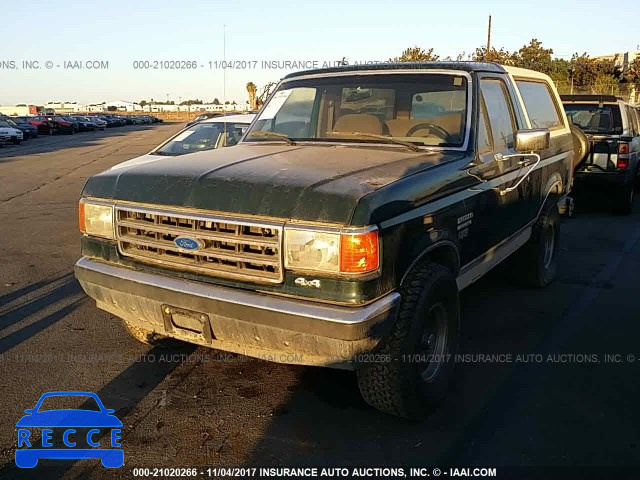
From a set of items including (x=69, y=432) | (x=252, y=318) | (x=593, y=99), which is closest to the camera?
(x=252, y=318)

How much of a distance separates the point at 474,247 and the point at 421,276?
96 centimetres

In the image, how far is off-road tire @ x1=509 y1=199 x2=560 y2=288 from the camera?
5512 mm

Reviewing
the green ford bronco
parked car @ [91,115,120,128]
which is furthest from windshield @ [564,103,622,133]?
parked car @ [91,115,120,128]

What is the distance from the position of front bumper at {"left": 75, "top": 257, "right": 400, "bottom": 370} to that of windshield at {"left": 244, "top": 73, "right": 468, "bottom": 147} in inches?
63.2

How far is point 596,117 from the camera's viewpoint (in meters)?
10.2

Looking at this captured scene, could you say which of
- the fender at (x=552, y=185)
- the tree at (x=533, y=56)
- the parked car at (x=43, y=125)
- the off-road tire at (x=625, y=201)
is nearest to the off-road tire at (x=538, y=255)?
the fender at (x=552, y=185)

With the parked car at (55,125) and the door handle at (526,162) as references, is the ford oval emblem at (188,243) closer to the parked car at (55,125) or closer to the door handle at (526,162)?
the door handle at (526,162)

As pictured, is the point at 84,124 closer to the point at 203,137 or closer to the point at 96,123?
the point at 96,123

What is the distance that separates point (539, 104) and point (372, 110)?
2.15 metres

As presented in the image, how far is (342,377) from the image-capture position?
3961 mm

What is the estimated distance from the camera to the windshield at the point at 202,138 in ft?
27.9

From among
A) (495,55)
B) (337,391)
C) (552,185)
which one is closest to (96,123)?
(495,55)

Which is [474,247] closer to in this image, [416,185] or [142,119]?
[416,185]

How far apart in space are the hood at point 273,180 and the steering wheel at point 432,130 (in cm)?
23
